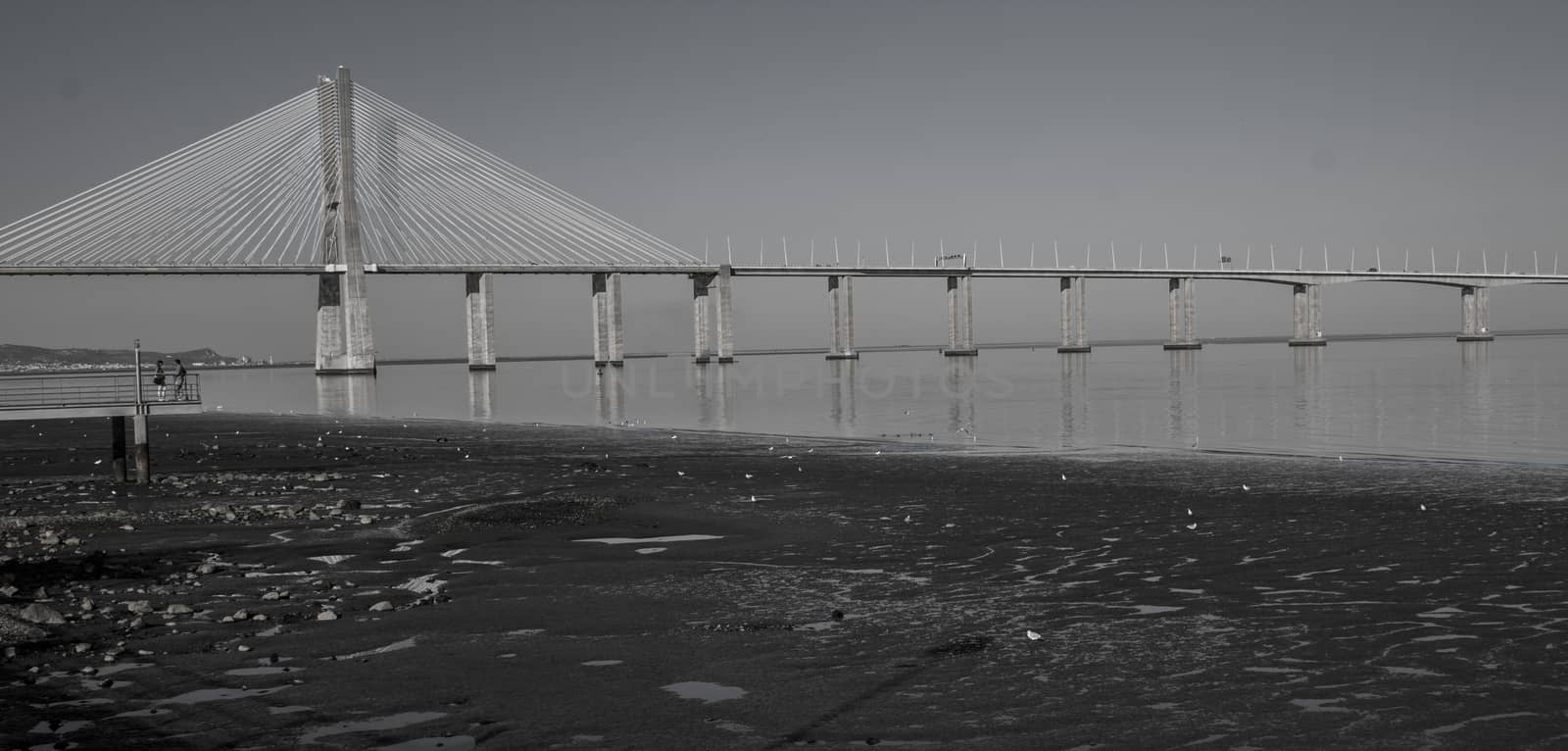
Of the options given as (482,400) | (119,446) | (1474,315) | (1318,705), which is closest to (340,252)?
(482,400)

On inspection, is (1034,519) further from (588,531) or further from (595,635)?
(595,635)

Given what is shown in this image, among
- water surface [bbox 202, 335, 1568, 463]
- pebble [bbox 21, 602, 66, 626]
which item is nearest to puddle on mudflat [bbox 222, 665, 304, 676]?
pebble [bbox 21, 602, 66, 626]

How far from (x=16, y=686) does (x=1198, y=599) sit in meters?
9.38

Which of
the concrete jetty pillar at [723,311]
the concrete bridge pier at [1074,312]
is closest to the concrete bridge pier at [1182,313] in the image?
the concrete bridge pier at [1074,312]

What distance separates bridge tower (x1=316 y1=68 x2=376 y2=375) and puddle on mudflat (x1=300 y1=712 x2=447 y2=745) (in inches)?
4047

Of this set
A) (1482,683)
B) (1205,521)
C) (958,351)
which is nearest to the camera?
(1482,683)

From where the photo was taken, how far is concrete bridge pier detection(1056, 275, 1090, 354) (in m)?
173

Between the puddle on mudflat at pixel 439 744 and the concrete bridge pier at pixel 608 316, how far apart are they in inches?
4957

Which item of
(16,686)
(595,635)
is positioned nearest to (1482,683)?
(595,635)

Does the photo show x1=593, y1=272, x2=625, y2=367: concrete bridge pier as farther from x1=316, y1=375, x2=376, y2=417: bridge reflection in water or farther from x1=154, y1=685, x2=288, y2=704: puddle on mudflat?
x1=154, y1=685, x2=288, y2=704: puddle on mudflat

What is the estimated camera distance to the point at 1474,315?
7638 inches

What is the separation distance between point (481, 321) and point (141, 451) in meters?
102

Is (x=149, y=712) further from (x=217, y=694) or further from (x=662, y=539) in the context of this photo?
(x=662, y=539)

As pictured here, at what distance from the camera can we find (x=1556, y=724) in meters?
7.36
